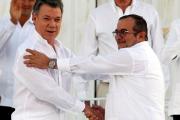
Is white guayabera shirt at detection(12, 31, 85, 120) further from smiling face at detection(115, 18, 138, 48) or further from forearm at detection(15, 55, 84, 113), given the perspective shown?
smiling face at detection(115, 18, 138, 48)

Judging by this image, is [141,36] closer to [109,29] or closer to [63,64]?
[63,64]

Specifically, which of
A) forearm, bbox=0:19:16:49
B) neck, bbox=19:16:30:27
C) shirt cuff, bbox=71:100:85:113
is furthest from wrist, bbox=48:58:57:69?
neck, bbox=19:16:30:27

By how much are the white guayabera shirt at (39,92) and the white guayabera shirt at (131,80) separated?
134mm

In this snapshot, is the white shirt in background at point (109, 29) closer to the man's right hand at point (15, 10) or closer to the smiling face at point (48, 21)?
the man's right hand at point (15, 10)

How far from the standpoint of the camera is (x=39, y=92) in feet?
12.8

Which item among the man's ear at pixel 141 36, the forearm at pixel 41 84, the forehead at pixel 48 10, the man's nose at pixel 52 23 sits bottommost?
the forearm at pixel 41 84

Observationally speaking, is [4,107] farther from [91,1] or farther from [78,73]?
[91,1]

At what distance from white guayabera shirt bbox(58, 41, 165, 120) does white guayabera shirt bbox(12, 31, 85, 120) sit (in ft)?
0.44

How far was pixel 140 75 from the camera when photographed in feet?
13.1

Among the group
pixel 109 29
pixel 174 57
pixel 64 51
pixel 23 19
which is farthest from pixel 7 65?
pixel 174 57

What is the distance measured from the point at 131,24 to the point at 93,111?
641 millimetres

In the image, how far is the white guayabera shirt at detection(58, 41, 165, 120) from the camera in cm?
393

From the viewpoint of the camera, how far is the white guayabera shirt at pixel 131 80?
12.9 ft

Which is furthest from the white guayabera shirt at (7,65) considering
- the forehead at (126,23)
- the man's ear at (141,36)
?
the man's ear at (141,36)
